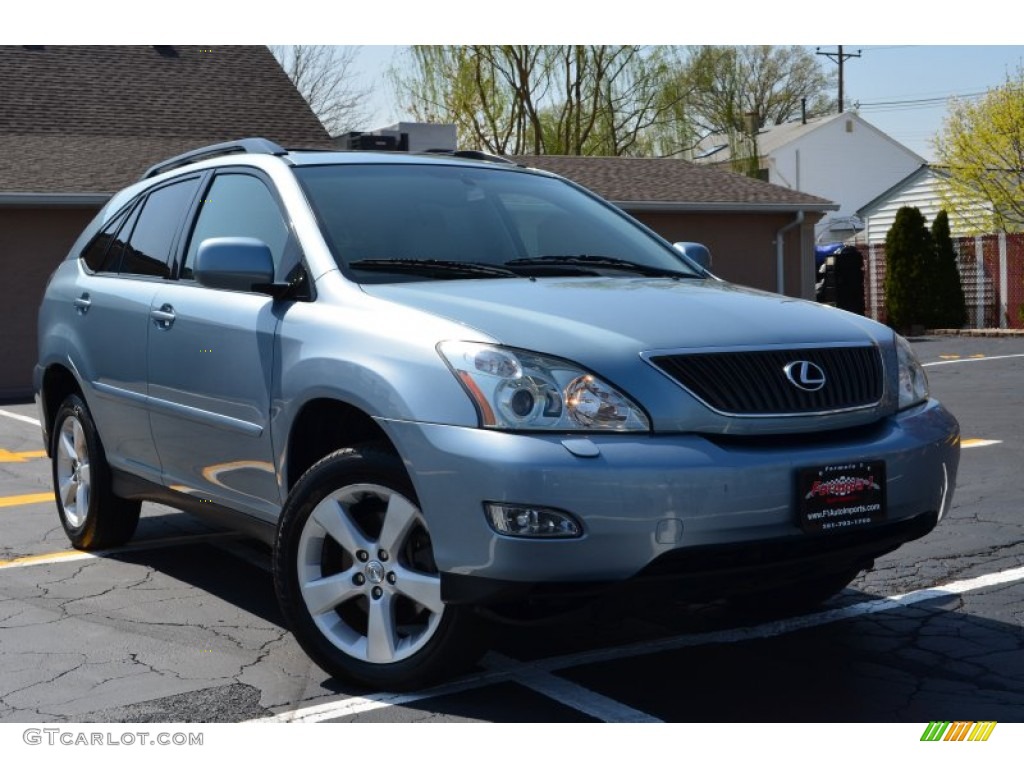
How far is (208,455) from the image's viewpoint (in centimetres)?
514

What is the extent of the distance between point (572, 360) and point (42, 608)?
9.36 feet

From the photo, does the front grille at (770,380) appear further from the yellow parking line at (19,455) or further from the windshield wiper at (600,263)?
the yellow parking line at (19,455)

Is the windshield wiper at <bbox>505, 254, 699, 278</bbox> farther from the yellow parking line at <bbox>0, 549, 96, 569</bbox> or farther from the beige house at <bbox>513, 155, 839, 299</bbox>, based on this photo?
the beige house at <bbox>513, 155, 839, 299</bbox>

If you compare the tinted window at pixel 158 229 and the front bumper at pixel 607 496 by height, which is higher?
the tinted window at pixel 158 229

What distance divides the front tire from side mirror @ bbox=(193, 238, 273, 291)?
0.78 meters

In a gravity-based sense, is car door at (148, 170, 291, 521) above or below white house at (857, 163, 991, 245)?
above

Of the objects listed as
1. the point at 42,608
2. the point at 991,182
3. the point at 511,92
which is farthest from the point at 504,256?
the point at 511,92

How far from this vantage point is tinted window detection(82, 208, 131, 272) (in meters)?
6.31

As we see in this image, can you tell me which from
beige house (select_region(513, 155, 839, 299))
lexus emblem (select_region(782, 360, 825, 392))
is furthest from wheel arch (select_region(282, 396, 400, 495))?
beige house (select_region(513, 155, 839, 299))

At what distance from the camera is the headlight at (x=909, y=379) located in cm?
444

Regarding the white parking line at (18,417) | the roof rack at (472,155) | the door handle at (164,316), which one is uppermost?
the roof rack at (472,155)

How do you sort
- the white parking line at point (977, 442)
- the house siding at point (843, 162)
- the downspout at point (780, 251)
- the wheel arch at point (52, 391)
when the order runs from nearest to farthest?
the wheel arch at point (52, 391)
the white parking line at point (977, 442)
the downspout at point (780, 251)
the house siding at point (843, 162)

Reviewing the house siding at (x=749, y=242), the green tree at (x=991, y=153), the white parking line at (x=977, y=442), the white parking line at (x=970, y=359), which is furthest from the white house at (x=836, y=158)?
the white parking line at (x=977, y=442)
